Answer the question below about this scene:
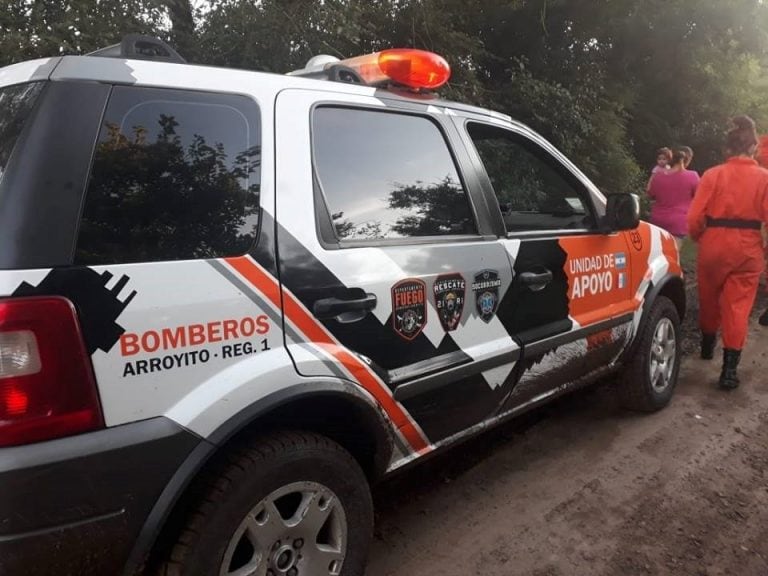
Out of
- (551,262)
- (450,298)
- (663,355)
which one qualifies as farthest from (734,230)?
(450,298)

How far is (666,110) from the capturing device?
1357cm

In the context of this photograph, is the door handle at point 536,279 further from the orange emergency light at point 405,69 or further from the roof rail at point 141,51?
the roof rail at point 141,51

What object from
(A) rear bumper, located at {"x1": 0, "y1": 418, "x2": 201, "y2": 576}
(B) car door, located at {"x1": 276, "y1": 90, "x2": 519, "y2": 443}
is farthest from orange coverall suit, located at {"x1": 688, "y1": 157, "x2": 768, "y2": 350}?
(A) rear bumper, located at {"x1": 0, "y1": 418, "x2": 201, "y2": 576}

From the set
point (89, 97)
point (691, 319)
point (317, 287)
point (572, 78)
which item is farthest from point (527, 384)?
point (572, 78)

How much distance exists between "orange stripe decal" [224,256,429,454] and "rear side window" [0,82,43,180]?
588 mm

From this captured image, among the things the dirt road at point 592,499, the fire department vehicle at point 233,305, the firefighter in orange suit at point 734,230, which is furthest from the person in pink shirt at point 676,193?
the fire department vehicle at point 233,305

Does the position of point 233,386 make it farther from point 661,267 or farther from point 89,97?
point 661,267

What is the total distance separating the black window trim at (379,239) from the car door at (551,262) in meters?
0.14

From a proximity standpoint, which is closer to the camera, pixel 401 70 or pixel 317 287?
pixel 317 287

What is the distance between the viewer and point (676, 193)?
697cm

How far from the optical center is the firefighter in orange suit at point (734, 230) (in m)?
4.51

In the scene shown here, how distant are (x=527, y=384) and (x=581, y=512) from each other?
24.2 inches

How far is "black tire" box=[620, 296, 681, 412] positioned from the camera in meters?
3.92

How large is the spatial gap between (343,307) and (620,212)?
204cm
